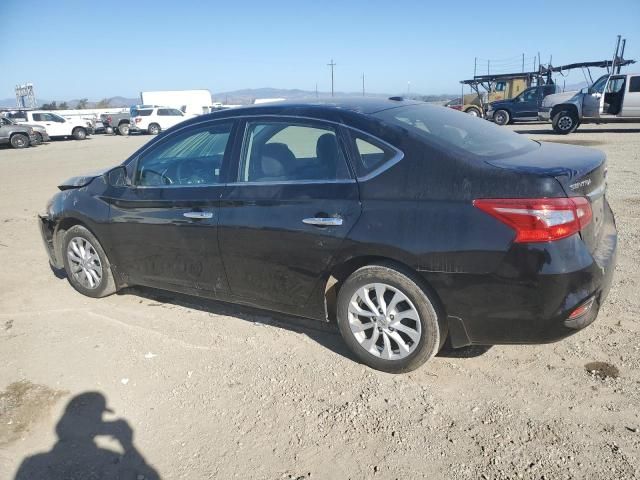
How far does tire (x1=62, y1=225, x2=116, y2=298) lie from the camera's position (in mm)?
4539

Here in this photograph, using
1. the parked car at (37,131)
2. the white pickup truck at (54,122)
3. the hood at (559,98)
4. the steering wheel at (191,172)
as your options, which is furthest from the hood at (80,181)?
the white pickup truck at (54,122)

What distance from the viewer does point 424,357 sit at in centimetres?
307

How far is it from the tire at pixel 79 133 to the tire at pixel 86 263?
28.0m

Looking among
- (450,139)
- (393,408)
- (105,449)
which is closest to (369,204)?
(450,139)

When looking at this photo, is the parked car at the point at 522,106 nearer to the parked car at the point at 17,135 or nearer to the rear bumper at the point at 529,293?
the parked car at the point at 17,135

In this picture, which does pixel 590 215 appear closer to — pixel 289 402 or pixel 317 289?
pixel 317 289

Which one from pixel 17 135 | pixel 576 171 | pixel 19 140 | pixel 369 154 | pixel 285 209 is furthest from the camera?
pixel 19 140

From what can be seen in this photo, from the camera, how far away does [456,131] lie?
10.7 feet

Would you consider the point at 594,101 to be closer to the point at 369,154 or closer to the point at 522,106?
the point at 522,106

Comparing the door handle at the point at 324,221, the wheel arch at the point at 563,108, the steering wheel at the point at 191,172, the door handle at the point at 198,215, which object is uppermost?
the steering wheel at the point at 191,172

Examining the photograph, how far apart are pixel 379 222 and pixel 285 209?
26.4 inches

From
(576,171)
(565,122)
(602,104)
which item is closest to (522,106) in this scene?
(565,122)

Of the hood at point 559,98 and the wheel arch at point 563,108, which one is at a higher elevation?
the hood at point 559,98

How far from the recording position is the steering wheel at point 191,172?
12.5ft
